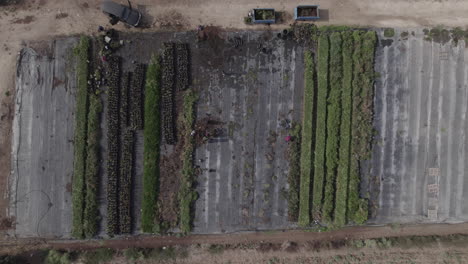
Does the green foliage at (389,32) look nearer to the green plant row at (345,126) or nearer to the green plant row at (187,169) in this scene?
the green plant row at (345,126)

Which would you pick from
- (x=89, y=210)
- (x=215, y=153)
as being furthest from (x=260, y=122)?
(x=89, y=210)

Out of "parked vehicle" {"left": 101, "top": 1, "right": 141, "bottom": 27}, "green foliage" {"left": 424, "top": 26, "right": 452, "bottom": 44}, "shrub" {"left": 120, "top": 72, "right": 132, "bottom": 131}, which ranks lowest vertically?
"shrub" {"left": 120, "top": 72, "right": 132, "bottom": 131}

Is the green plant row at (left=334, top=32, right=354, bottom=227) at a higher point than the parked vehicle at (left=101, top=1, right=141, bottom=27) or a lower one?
lower

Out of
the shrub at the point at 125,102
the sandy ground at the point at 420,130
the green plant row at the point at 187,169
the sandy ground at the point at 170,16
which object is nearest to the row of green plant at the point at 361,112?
the sandy ground at the point at 420,130

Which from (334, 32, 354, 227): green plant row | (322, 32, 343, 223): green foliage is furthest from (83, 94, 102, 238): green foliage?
(334, 32, 354, 227): green plant row

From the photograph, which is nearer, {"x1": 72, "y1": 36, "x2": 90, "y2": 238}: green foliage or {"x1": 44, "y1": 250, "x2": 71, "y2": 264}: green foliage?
{"x1": 44, "y1": 250, "x2": 71, "y2": 264}: green foliage

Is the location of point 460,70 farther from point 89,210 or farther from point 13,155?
point 13,155

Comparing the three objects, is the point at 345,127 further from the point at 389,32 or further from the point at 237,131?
the point at 237,131

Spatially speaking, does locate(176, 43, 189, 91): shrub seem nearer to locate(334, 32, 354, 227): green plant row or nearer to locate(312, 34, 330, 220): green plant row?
locate(312, 34, 330, 220): green plant row
